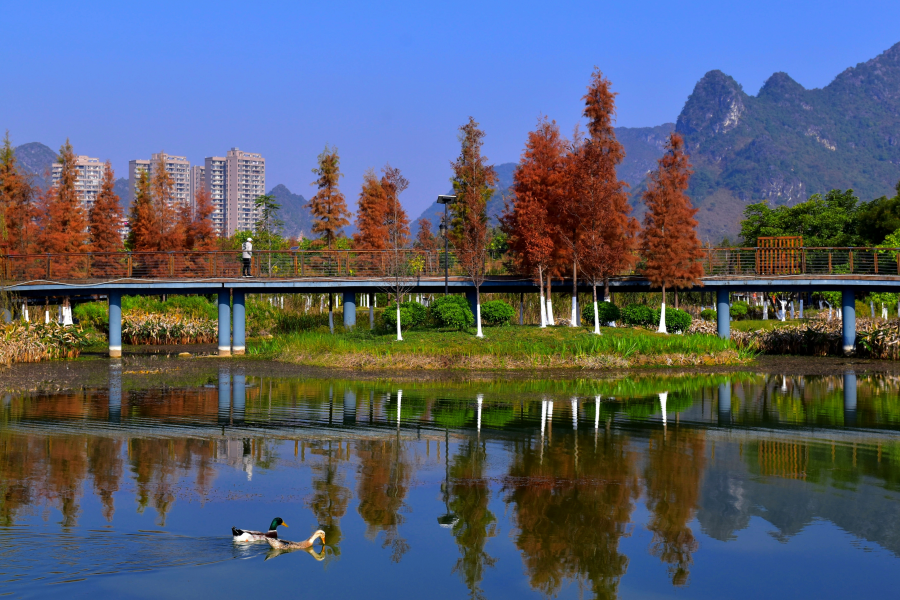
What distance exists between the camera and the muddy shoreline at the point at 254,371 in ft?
94.1

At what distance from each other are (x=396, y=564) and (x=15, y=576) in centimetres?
422

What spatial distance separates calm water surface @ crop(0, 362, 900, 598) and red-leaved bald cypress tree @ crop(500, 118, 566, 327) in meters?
17.0

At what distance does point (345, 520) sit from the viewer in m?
11.6

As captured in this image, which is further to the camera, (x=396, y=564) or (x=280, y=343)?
(x=280, y=343)

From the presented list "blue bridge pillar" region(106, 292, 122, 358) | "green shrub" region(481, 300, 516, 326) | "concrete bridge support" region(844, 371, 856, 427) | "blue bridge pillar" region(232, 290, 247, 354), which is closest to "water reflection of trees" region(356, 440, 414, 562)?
"concrete bridge support" region(844, 371, 856, 427)

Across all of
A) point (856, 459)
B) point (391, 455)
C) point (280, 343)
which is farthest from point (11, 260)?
point (856, 459)

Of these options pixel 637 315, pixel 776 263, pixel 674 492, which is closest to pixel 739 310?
pixel 776 263

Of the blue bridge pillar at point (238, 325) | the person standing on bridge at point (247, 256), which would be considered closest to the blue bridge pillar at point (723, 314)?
the person standing on bridge at point (247, 256)

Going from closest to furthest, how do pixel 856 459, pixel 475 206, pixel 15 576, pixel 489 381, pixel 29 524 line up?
1. pixel 15 576
2. pixel 29 524
3. pixel 856 459
4. pixel 489 381
5. pixel 475 206

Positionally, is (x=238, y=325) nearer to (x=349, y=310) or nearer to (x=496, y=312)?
(x=349, y=310)

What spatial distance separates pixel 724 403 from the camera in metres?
23.2

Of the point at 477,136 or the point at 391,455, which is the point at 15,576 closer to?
the point at 391,455

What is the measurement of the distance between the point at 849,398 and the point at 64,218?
4833 cm

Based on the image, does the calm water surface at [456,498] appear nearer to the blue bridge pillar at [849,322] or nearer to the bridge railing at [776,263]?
the blue bridge pillar at [849,322]
